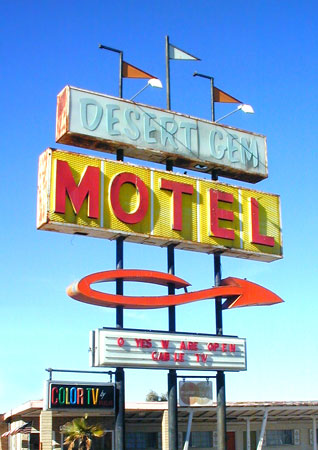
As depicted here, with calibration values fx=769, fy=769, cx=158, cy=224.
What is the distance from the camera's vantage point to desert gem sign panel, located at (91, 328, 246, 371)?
2938cm

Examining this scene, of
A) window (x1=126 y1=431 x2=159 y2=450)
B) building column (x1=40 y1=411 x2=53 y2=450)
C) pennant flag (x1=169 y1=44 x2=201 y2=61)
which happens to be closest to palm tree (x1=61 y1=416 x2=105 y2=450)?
building column (x1=40 y1=411 x2=53 y2=450)

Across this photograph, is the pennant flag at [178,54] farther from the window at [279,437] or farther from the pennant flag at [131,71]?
the window at [279,437]

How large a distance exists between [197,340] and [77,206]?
748 cm

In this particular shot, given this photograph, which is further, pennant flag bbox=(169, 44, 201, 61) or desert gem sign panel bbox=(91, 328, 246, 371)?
pennant flag bbox=(169, 44, 201, 61)

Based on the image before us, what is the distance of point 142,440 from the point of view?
39.1 metres

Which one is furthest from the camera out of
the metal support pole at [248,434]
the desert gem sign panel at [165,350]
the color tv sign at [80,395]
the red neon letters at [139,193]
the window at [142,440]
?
the metal support pole at [248,434]

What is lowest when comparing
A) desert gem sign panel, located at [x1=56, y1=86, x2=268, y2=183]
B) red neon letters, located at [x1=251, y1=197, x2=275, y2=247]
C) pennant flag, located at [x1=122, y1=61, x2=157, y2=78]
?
red neon letters, located at [x1=251, y1=197, x2=275, y2=247]

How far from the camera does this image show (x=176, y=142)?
1337 inches

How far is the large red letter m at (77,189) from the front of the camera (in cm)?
2989

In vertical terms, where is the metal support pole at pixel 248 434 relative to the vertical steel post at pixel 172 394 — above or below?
below

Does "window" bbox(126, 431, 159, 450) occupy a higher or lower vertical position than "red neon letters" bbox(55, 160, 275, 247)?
lower

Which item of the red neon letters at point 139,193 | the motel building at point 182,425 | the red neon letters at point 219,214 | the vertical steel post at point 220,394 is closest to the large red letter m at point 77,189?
the red neon letters at point 139,193

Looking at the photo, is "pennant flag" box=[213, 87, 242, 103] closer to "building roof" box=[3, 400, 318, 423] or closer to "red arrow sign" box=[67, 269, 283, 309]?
"red arrow sign" box=[67, 269, 283, 309]

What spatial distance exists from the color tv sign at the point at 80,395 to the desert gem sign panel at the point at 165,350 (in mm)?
962
